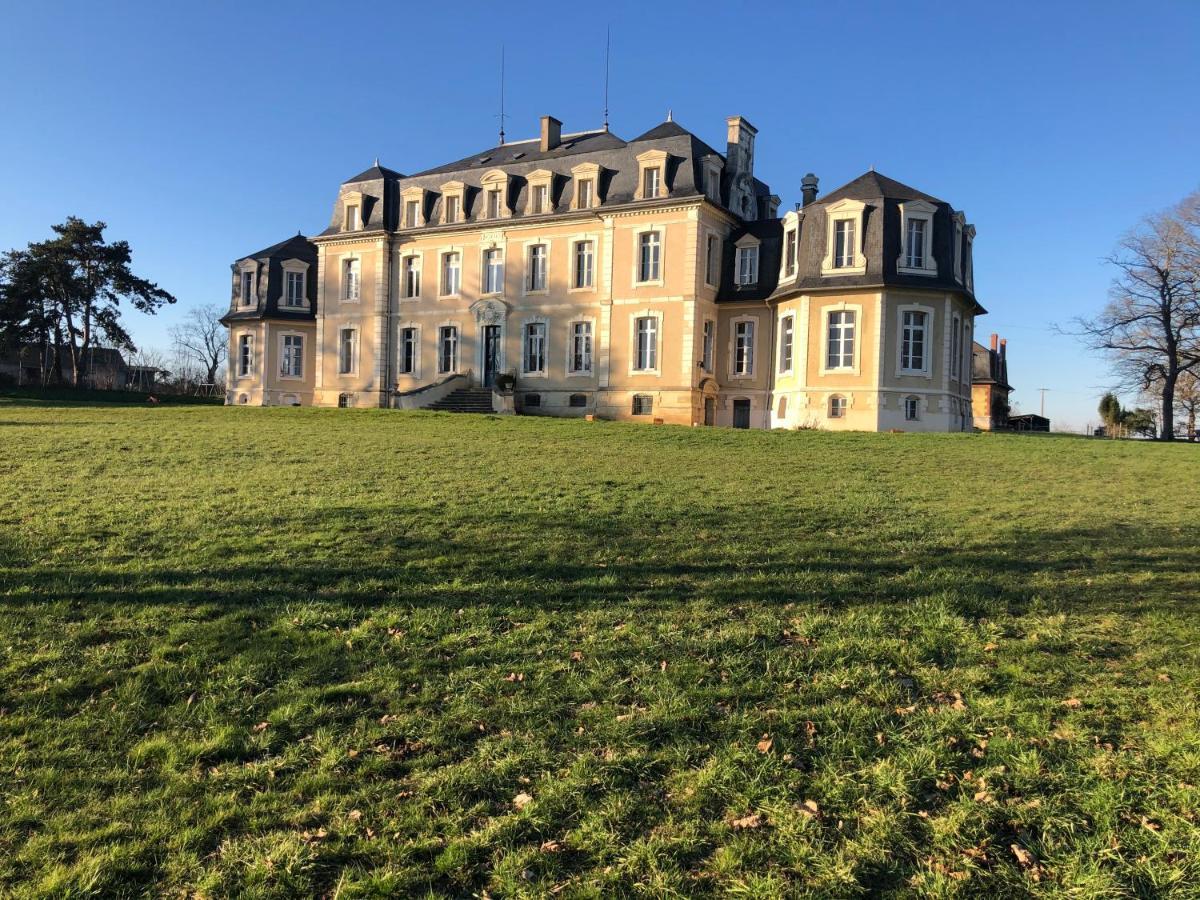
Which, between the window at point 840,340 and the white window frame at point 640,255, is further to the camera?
the white window frame at point 640,255

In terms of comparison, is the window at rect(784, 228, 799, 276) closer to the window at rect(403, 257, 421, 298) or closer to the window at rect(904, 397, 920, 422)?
the window at rect(904, 397, 920, 422)

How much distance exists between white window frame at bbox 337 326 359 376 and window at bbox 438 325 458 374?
496 centimetres

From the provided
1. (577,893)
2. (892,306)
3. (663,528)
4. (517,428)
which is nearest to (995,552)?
(663,528)

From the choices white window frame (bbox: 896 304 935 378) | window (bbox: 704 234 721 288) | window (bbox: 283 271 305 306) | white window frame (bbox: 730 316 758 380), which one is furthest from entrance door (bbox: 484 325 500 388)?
white window frame (bbox: 896 304 935 378)

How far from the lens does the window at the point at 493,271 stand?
117 feet

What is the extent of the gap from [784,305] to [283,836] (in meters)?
29.7

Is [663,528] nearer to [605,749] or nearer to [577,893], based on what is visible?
[605,749]

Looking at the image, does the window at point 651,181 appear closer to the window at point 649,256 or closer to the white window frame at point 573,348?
the window at point 649,256

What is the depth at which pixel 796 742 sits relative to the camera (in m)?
4.39

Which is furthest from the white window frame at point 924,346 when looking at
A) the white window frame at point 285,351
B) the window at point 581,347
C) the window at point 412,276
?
the white window frame at point 285,351

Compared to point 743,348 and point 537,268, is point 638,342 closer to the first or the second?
point 743,348

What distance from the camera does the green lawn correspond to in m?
3.40

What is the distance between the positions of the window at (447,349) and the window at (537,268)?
4.28m

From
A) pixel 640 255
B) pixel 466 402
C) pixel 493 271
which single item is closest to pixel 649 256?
pixel 640 255
